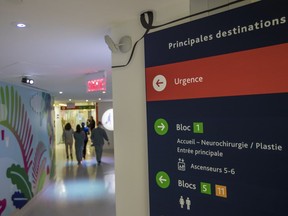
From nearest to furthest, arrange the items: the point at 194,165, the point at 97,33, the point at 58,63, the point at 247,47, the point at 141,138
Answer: the point at 247,47 → the point at 194,165 → the point at 141,138 → the point at 97,33 → the point at 58,63

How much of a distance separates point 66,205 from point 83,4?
16.5 ft

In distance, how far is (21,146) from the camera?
18.9ft

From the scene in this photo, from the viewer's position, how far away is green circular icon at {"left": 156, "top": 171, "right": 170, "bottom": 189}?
186 centimetres

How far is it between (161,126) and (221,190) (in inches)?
22.2

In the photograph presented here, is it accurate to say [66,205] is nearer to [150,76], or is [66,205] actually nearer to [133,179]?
[133,179]

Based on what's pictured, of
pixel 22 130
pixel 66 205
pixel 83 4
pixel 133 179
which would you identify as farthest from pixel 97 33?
pixel 66 205

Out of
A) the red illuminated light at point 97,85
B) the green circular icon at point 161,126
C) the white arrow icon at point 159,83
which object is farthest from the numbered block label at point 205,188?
the red illuminated light at point 97,85

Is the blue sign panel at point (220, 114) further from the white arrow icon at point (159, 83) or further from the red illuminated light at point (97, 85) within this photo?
the red illuminated light at point (97, 85)

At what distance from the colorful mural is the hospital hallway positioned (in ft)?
0.92

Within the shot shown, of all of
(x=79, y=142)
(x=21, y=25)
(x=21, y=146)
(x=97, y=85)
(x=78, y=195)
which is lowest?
(x=78, y=195)

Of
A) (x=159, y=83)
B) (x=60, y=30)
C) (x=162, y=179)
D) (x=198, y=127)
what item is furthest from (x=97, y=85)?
(x=198, y=127)

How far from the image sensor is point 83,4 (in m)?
1.88

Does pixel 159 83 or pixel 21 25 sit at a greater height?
pixel 21 25

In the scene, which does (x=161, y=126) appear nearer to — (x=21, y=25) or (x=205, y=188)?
(x=205, y=188)
